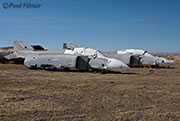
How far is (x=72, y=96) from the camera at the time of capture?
7.94 m

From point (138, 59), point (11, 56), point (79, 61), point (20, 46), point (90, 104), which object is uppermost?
point (20, 46)

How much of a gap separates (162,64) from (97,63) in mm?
8085

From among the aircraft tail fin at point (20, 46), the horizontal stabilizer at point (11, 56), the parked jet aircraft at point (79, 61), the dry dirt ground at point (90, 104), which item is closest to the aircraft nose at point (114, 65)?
the parked jet aircraft at point (79, 61)

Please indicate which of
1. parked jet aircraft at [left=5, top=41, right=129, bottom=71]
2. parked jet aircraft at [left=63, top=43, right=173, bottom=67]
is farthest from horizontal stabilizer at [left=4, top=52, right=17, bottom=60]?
parked jet aircraft at [left=63, top=43, right=173, bottom=67]

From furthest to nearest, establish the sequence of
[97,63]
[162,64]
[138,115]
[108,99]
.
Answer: [162,64] < [97,63] < [108,99] < [138,115]

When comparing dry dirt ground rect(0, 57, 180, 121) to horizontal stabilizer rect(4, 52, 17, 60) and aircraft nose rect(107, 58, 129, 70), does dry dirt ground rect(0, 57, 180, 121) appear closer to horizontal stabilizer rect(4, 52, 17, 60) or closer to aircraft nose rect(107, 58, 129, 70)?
aircraft nose rect(107, 58, 129, 70)

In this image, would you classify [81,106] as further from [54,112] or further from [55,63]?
[55,63]

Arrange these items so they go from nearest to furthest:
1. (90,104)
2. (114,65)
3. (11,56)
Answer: (90,104), (114,65), (11,56)

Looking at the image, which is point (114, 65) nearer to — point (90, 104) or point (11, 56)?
point (90, 104)

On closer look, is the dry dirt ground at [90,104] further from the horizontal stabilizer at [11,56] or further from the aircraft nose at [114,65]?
the horizontal stabilizer at [11,56]

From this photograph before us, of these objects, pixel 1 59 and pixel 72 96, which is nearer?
pixel 72 96

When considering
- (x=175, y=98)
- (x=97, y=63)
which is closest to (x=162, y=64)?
(x=97, y=63)

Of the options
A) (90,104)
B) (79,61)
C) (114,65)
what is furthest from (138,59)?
(90,104)

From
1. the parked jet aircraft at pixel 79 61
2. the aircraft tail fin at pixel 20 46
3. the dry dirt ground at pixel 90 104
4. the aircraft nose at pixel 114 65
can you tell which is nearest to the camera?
the dry dirt ground at pixel 90 104
